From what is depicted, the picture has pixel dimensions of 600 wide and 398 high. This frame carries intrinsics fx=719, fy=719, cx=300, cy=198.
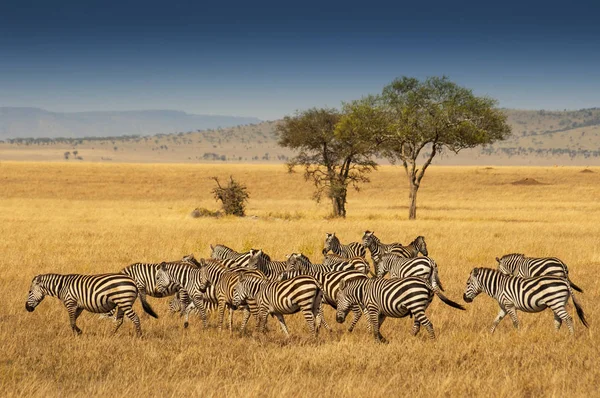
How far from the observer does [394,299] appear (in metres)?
13.1

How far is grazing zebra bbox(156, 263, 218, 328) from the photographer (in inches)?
594

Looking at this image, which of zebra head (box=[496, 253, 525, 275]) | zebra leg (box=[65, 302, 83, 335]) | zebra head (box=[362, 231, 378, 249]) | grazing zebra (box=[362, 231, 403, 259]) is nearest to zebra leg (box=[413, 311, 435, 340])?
zebra head (box=[496, 253, 525, 275])

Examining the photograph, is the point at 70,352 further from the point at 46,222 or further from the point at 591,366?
the point at 46,222

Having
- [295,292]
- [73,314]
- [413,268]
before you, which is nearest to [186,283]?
[73,314]

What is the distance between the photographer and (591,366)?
11539 mm

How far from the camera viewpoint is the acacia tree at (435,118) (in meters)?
49.8

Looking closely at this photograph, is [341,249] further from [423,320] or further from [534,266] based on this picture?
[423,320]

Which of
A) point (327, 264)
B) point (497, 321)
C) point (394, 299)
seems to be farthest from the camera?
point (327, 264)

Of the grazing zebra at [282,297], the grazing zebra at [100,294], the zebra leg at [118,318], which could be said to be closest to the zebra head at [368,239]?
the grazing zebra at [282,297]

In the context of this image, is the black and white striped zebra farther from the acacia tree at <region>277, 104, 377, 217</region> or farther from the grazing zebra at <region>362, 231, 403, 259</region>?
the acacia tree at <region>277, 104, 377, 217</region>

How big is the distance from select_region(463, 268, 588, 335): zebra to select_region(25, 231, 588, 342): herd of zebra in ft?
0.05

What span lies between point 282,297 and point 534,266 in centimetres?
725

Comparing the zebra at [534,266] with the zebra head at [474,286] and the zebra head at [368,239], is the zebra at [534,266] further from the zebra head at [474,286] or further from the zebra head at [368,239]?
the zebra head at [368,239]

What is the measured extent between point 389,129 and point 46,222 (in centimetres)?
2334
